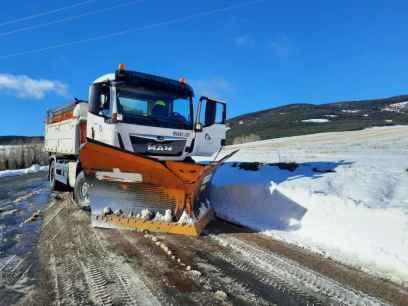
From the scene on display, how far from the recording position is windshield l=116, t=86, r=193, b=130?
20.3ft

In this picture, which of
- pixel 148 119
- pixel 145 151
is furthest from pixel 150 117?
pixel 145 151

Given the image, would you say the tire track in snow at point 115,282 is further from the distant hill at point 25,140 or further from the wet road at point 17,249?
the distant hill at point 25,140

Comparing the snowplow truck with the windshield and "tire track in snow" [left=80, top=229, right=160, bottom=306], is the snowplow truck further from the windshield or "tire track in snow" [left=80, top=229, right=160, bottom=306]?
"tire track in snow" [left=80, top=229, right=160, bottom=306]

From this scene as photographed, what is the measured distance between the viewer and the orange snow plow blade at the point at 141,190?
5.26m

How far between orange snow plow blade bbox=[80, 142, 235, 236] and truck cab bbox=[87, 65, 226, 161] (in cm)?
58

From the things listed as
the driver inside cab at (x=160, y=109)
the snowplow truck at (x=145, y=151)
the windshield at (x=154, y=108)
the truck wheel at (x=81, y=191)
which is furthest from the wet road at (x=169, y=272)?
the driver inside cab at (x=160, y=109)

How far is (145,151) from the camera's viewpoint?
20.1 ft

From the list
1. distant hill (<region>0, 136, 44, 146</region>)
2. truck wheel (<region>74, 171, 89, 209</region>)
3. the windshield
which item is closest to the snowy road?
truck wheel (<region>74, 171, 89, 209</region>)

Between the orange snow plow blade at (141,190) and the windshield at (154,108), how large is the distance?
3.33ft

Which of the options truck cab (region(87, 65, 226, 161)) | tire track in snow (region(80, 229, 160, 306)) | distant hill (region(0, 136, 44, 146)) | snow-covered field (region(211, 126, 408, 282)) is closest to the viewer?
tire track in snow (region(80, 229, 160, 306))

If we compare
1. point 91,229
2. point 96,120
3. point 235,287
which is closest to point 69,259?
point 91,229

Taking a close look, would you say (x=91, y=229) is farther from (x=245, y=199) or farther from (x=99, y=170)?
(x=245, y=199)

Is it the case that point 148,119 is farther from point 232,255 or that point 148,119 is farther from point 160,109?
point 232,255

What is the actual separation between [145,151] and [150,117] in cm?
68
